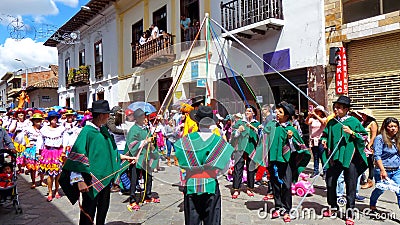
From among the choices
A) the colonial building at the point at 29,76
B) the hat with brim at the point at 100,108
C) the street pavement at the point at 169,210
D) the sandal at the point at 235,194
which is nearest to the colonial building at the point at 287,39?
the sandal at the point at 235,194

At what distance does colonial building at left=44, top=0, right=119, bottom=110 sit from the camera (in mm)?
19234

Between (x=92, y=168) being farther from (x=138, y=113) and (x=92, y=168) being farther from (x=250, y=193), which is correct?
(x=250, y=193)

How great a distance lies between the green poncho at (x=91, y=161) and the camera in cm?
353

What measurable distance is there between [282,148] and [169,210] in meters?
2.01

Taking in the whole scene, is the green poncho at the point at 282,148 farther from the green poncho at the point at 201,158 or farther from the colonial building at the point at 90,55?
the colonial building at the point at 90,55

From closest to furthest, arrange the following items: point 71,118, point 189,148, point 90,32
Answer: point 189,148
point 71,118
point 90,32

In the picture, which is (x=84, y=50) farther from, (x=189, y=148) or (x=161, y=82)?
(x=189, y=148)

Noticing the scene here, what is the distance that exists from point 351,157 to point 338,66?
486 centimetres

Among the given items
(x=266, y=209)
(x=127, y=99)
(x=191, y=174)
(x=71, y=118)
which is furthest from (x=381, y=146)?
(x=71, y=118)

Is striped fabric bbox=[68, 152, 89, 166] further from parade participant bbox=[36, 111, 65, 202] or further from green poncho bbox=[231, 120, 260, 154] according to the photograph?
parade participant bbox=[36, 111, 65, 202]

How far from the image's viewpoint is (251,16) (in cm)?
1066

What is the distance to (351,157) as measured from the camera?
4598 millimetres

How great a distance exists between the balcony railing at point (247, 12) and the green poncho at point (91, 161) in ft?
25.3

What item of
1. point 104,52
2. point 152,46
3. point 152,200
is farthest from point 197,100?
point 104,52
